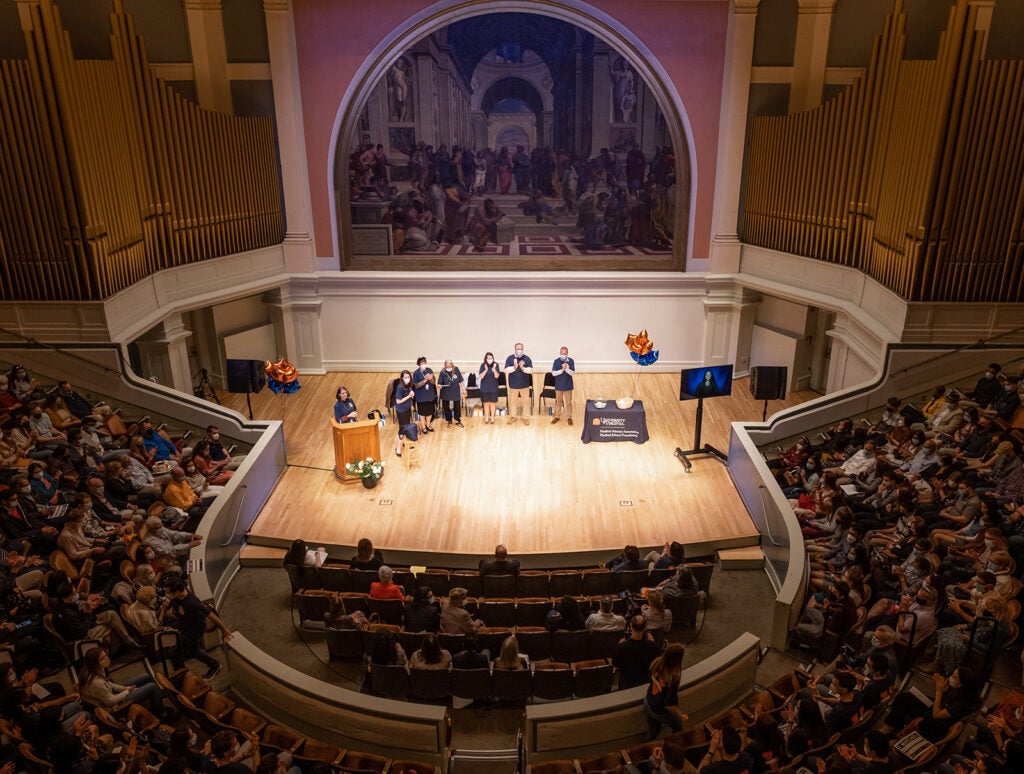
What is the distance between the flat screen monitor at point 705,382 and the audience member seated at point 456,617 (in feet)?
15.2

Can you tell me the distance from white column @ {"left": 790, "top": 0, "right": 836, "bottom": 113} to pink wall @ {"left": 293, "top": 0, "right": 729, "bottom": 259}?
3.71ft

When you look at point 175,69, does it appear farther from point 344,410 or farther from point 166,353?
point 344,410

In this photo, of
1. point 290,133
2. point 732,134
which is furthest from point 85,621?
point 732,134

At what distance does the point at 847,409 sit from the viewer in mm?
10984

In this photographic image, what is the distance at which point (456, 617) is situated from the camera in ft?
23.8

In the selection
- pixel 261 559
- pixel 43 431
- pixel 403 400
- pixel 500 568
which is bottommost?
pixel 261 559

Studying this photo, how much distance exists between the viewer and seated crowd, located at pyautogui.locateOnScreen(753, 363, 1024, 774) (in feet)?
18.7

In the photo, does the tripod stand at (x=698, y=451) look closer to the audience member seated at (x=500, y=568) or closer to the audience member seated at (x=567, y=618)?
the audience member seated at (x=500, y=568)

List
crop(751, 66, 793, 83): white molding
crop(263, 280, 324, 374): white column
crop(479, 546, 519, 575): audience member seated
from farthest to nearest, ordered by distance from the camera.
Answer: crop(263, 280, 324, 374): white column, crop(751, 66, 793, 83): white molding, crop(479, 546, 519, 575): audience member seated

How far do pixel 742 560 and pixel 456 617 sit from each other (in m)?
3.62

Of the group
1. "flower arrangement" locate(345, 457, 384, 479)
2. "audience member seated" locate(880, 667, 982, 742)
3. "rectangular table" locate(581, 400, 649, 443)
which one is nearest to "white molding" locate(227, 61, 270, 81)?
"flower arrangement" locate(345, 457, 384, 479)

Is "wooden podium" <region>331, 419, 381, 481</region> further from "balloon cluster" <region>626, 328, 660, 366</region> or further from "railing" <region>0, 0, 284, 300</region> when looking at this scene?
"balloon cluster" <region>626, 328, 660, 366</region>

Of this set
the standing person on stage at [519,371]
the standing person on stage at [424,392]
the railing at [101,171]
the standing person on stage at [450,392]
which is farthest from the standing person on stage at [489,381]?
the railing at [101,171]

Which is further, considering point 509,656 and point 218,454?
point 218,454
